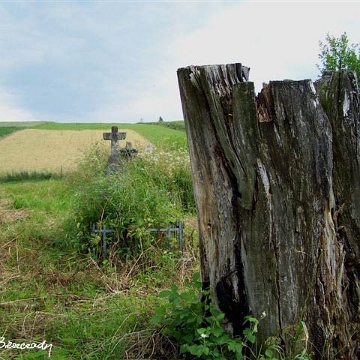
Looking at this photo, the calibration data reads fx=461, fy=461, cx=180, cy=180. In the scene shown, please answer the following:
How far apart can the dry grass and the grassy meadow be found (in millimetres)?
8029

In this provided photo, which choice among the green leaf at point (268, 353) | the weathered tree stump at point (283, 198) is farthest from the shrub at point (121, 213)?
the green leaf at point (268, 353)

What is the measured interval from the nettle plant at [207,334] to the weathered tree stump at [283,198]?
0.24 feet

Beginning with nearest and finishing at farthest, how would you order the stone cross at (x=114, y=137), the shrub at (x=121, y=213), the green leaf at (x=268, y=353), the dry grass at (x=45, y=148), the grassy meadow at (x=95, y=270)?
the green leaf at (x=268, y=353) → the grassy meadow at (x=95, y=270) → the shrub at (x=121, y=213) → the stone cross at (x=114, y=137) → the dry grass at (x=45, y=148)

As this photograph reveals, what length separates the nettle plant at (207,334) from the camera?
2434 mm

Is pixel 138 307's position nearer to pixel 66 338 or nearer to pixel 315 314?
pixel 66 338

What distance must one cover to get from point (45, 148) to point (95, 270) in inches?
889

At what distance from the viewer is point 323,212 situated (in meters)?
2.49

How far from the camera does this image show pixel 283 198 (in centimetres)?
245

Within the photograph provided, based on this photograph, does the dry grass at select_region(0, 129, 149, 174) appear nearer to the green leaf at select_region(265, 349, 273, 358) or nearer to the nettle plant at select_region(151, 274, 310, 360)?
the nettle plant at select_region(151, 274, 310, 360)

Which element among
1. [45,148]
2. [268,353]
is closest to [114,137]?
[268,353]

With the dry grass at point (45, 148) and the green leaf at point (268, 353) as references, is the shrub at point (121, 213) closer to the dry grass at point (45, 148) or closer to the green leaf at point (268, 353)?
the green leaf at point (268, 353)

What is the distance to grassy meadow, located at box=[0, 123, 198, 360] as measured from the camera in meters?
3.13

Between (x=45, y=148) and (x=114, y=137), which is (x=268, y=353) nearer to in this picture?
(x=114, y=137)

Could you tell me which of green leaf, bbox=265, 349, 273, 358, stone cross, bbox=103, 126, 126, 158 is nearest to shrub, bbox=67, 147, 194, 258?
green leaf, bbox=265, 349, 273, 358
